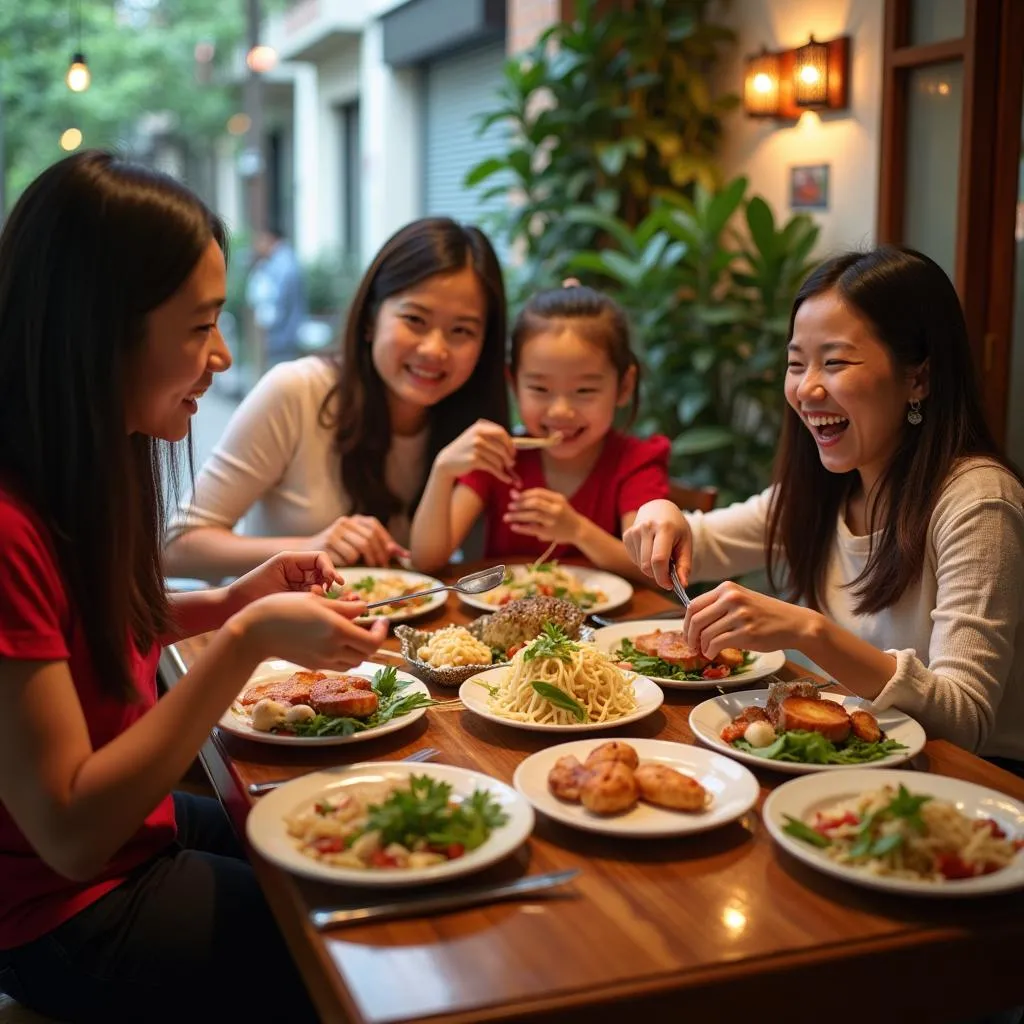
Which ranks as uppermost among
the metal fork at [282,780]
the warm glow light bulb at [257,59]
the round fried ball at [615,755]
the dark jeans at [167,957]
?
the warm glow light bulb at [257,59]

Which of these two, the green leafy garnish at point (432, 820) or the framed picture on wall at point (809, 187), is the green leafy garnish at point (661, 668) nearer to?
the green leafy garnish at point (432, 820)

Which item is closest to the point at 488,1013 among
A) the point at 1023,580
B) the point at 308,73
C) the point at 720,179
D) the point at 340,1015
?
the point at 340,1015

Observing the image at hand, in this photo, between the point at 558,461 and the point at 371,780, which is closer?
the point at 371,780

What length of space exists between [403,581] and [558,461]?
0.63m

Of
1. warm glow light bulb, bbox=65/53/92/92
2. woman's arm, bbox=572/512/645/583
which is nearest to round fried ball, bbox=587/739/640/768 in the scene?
woman's arm, bbox=572/512/645/583

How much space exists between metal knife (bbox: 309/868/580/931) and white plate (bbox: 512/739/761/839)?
101 mm

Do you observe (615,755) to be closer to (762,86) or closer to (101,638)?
(101,638)

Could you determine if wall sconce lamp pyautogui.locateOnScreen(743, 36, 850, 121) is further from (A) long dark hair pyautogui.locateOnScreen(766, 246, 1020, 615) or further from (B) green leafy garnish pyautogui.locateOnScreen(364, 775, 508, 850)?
(B) green leafy garnish pyautogui.locateOnScreen(364, 775, 508, 850)

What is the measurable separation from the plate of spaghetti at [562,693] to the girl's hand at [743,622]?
0.41ft

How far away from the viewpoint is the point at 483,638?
194cm

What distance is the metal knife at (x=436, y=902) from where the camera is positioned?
111cm

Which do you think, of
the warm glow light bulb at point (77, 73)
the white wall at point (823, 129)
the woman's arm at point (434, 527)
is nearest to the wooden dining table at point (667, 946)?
the woman's arm at point (434, 527)

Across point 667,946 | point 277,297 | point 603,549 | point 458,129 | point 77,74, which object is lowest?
point 667,946

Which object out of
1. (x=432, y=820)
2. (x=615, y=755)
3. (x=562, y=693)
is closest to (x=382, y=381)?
(x=562, y=693)
